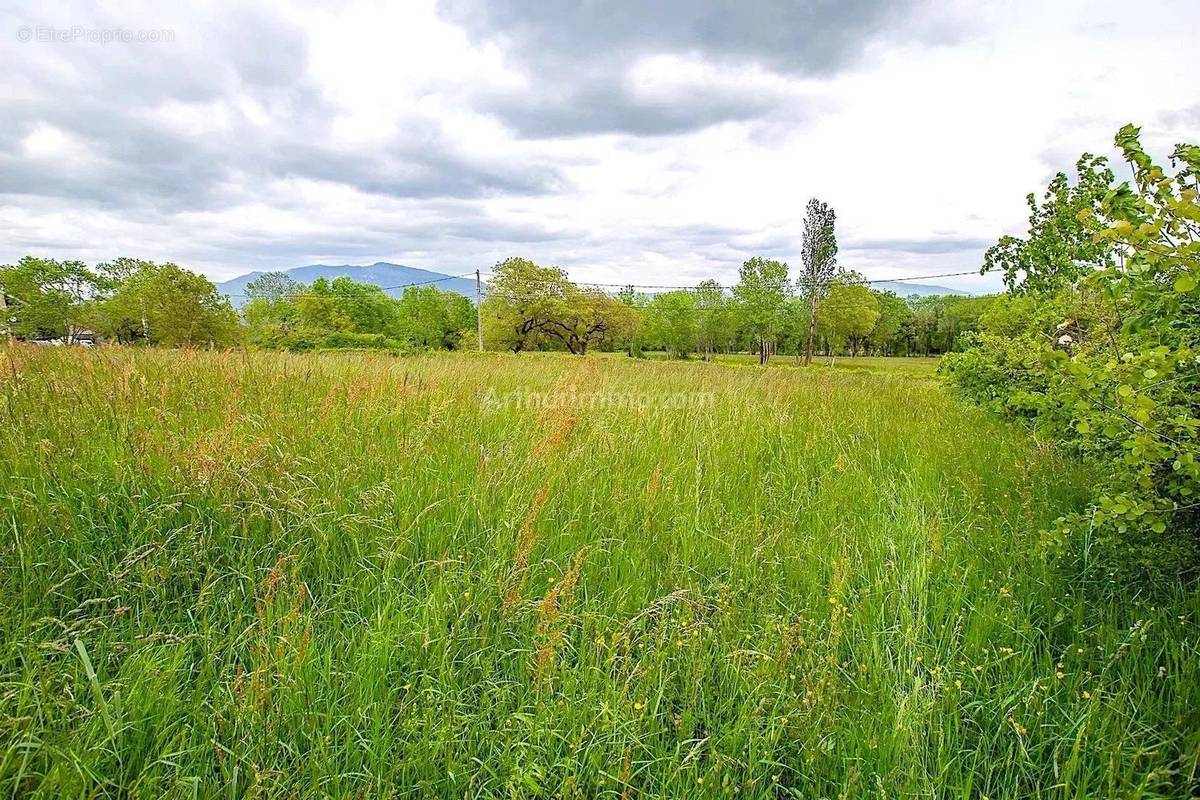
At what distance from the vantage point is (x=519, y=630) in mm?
1865

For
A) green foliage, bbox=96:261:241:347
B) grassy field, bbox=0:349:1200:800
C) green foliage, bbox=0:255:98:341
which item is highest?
green foliage, bbox=0:255:98:341

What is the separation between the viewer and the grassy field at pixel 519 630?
134cm

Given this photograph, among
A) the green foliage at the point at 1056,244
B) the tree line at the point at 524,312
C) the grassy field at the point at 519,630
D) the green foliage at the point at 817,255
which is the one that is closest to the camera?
the grassy field at the point at 519,630

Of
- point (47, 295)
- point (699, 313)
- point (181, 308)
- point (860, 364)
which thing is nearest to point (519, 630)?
point (181, 308)

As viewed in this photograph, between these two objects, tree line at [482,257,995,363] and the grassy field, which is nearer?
the grassy field

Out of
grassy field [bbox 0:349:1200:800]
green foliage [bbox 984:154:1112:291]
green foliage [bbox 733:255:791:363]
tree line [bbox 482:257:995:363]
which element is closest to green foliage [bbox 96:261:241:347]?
tree line [bbox 482:257:995:363]

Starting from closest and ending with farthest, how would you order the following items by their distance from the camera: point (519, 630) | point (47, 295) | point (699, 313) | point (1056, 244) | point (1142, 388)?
1. point (1142, 388)
2. point (519, 630)
3. point (1056, 244)
4. point (47, 295)
5. point (699, 313)

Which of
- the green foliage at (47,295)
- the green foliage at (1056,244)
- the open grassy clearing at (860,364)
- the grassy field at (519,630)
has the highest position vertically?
the green foliage at (47,295)

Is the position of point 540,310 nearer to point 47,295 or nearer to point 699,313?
point 699,313

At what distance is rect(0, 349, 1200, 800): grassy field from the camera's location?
1.34 metres

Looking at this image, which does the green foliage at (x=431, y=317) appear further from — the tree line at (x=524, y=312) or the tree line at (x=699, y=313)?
the tree line at (x=699, y=313)

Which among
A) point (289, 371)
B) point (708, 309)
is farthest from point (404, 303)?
point (289, 371)

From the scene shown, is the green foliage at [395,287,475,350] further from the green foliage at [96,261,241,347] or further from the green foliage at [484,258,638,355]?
the green foliage at [96,261,241,347]

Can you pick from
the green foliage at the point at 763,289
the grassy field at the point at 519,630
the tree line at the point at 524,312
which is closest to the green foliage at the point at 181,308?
the tree line at the point at 524,312
